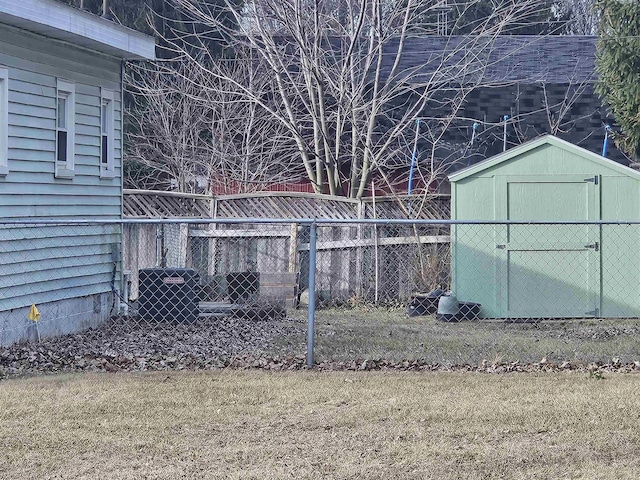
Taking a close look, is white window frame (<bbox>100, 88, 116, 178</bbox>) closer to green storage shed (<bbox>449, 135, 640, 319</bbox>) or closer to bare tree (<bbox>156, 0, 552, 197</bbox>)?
bare tree (<bbox>156, 0, 552, 197</bbox>)

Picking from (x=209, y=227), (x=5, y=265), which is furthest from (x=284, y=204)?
(x=5, y=265)

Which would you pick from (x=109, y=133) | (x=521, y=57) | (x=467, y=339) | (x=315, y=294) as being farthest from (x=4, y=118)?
(x=521, y=57)

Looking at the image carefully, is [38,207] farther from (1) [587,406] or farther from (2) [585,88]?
(2) [585,88]


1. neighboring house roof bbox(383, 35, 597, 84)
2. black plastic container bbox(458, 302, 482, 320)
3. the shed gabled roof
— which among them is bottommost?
black plastic container bbox(458, 302, 482, 320)

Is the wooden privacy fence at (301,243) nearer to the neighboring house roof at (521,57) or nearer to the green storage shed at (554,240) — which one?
the green storage shed at (554,240)

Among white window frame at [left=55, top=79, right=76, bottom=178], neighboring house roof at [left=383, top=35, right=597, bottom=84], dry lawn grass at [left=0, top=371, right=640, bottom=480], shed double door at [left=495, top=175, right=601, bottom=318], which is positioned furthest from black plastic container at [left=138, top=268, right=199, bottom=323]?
neighboring house roof at [left=383, top=35, right=597, bottom=84]

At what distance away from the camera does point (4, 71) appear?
11.2m

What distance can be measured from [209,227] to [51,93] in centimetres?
471

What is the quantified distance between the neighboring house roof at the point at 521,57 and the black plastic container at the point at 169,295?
394 inches

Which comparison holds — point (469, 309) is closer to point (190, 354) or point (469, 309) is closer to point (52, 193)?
point (190, 354)

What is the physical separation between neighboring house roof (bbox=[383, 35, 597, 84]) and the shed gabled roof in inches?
289

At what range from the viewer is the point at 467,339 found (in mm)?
11242

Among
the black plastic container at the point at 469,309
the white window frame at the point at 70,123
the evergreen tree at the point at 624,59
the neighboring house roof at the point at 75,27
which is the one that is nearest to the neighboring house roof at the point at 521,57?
the evergreen tree at the point at 624,59

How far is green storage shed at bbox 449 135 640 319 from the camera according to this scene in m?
13.6
